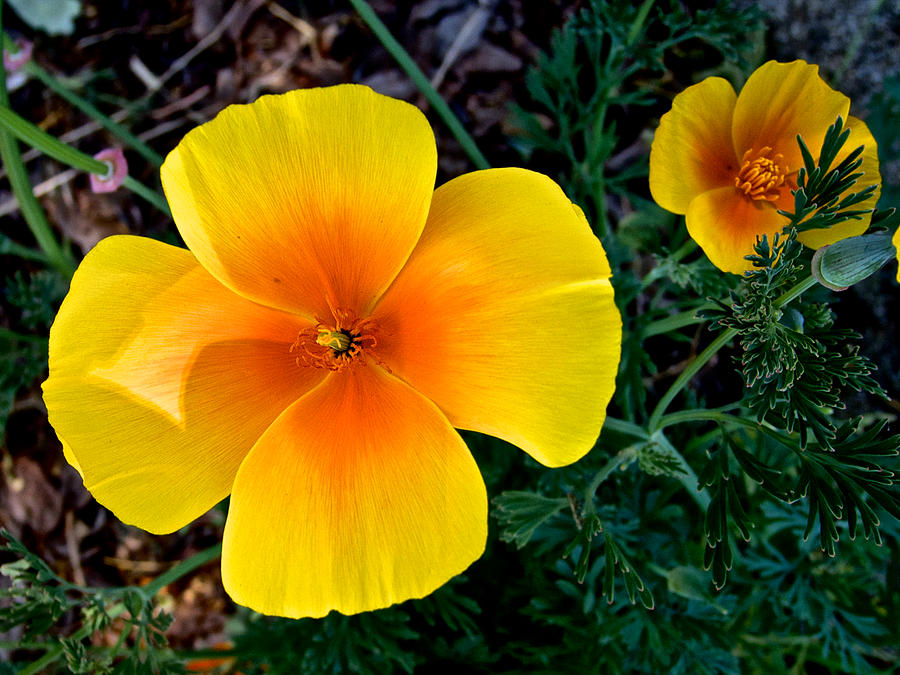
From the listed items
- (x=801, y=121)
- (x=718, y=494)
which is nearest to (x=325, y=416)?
(x=718, y=494)

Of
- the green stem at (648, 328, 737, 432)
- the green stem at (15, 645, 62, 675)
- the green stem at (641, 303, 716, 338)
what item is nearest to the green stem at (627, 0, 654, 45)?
the green stem at (641, 303, 716, 338)

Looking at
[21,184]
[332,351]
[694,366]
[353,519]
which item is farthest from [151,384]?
[694,366]

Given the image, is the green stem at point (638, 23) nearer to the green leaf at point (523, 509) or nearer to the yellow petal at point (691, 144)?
the yellow petal at point (691, 144)

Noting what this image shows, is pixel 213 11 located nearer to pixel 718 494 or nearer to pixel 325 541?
pixel 325 541

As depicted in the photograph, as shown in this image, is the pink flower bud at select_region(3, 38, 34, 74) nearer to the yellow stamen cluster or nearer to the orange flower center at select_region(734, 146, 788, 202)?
the yellow stamen cluster

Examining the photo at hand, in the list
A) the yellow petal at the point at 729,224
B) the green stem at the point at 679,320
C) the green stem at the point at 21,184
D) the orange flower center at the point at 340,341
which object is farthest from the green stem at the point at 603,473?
the green stem at the point at 21,184

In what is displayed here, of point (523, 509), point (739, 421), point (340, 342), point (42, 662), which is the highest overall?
point (340, 342)

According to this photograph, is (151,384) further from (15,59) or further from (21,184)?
(15,59)
